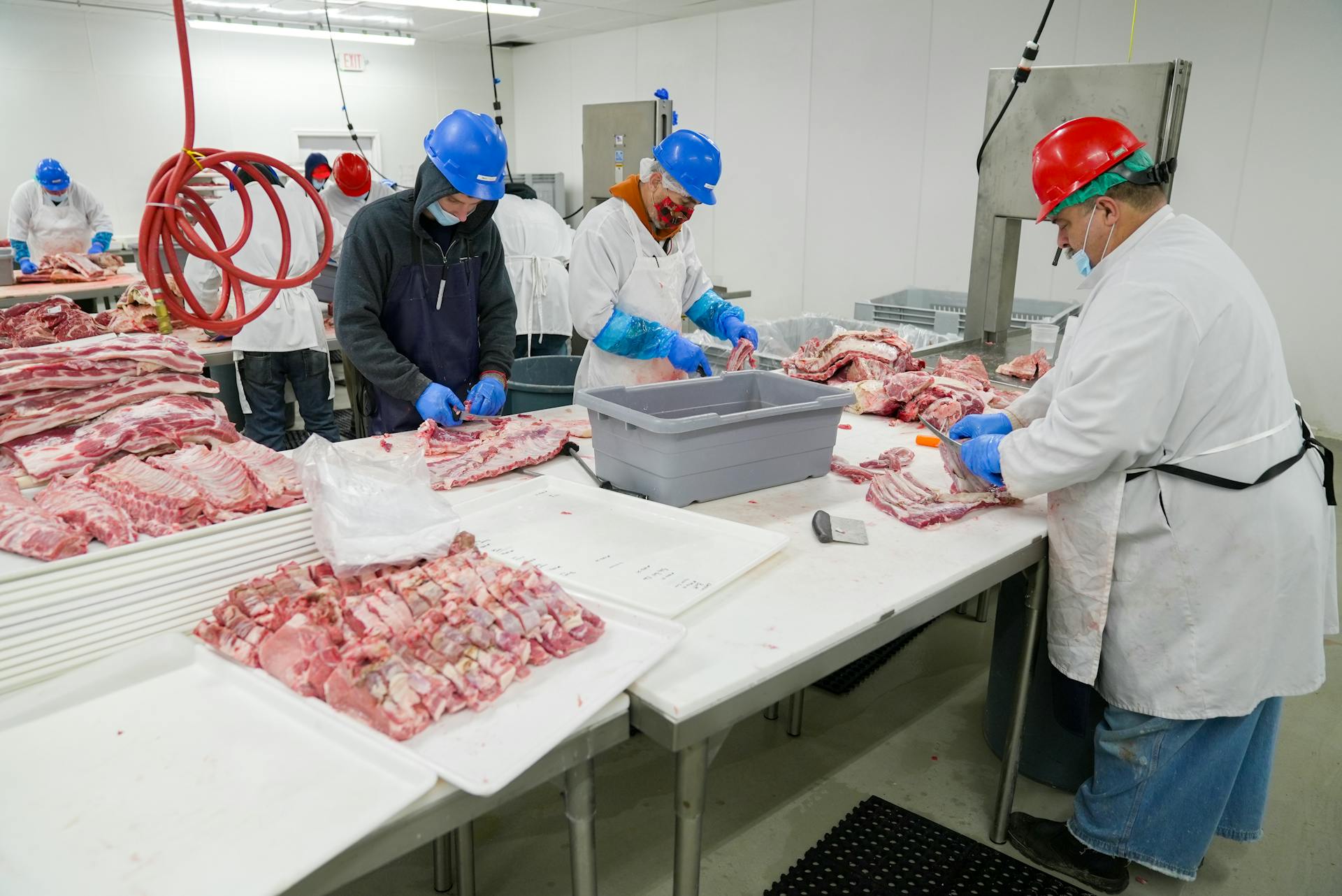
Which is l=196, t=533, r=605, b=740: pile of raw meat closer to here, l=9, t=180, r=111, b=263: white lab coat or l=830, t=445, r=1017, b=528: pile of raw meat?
l=830, t=445, r=1017, b=528: pile of raw meat

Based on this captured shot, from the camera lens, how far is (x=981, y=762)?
2.96 m

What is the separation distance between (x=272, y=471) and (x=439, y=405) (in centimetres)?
85

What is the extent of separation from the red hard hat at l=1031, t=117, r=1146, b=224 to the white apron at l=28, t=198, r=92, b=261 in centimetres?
850

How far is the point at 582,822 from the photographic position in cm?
143

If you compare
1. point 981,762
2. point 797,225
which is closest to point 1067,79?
point 981,762

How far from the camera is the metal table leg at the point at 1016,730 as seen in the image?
2.39m

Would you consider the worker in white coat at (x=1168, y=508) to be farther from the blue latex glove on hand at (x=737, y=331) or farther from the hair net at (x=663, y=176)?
the blue latex glove on hand at (x=737, y=331)

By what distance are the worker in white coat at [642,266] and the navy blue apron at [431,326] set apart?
431 millimetres

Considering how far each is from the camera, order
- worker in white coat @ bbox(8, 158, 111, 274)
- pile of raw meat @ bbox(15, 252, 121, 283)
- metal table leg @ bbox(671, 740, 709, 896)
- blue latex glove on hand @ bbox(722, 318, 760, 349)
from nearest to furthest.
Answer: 1. metal table leg @ bbox(671, 740, 709, 896)
2. blue latex glove on hand @ bbox(722, 318, 760, 349)
3. pile of raw meat @ bbox(15, 252, 121, 283)
4. worker in white coat @ bbox(8, 158, 111, 274)

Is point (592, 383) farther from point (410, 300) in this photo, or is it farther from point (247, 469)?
point (247, 469)

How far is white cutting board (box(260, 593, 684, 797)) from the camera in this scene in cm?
121

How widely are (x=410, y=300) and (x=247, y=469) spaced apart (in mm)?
1251

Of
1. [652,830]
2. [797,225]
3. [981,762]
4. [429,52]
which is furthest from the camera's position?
[429,52]

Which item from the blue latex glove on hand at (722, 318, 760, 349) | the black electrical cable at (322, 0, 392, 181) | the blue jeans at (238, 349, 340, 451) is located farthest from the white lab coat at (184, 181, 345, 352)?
the black electrical cable at (322, 0, 392, 181)
